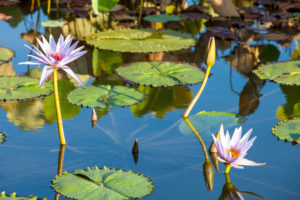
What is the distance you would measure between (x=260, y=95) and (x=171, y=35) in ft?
5.93

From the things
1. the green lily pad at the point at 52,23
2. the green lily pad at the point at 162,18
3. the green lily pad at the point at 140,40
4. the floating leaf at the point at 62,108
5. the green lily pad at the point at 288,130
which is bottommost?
the green lily pad at the point at 288,130

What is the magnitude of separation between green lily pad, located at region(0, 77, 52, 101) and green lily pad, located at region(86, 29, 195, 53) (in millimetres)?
1221

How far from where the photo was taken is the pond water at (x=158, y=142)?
1979 mm

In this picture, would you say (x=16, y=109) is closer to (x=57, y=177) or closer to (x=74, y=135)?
(x=74, y=135)

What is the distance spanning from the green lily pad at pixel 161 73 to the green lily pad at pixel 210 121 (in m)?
0.58

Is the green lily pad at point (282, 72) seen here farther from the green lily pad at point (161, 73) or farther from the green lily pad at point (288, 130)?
the green lily pad at point (288, 130)

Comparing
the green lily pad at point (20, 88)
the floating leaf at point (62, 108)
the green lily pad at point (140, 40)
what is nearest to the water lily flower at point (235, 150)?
the floating leaf at point (62, 108)

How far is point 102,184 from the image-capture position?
1.83m

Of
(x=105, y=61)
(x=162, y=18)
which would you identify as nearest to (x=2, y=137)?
(x=105, y=61)

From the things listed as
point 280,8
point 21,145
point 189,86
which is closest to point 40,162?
point 21,145

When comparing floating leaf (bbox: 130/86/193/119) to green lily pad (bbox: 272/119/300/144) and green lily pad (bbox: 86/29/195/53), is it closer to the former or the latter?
green lily pad (bbox: 272/119/300/144)

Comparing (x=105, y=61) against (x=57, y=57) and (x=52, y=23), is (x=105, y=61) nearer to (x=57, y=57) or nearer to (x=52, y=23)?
(x=52, y=23)

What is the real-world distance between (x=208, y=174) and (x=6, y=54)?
2616mm

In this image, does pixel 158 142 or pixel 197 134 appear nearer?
pixel 158 142
